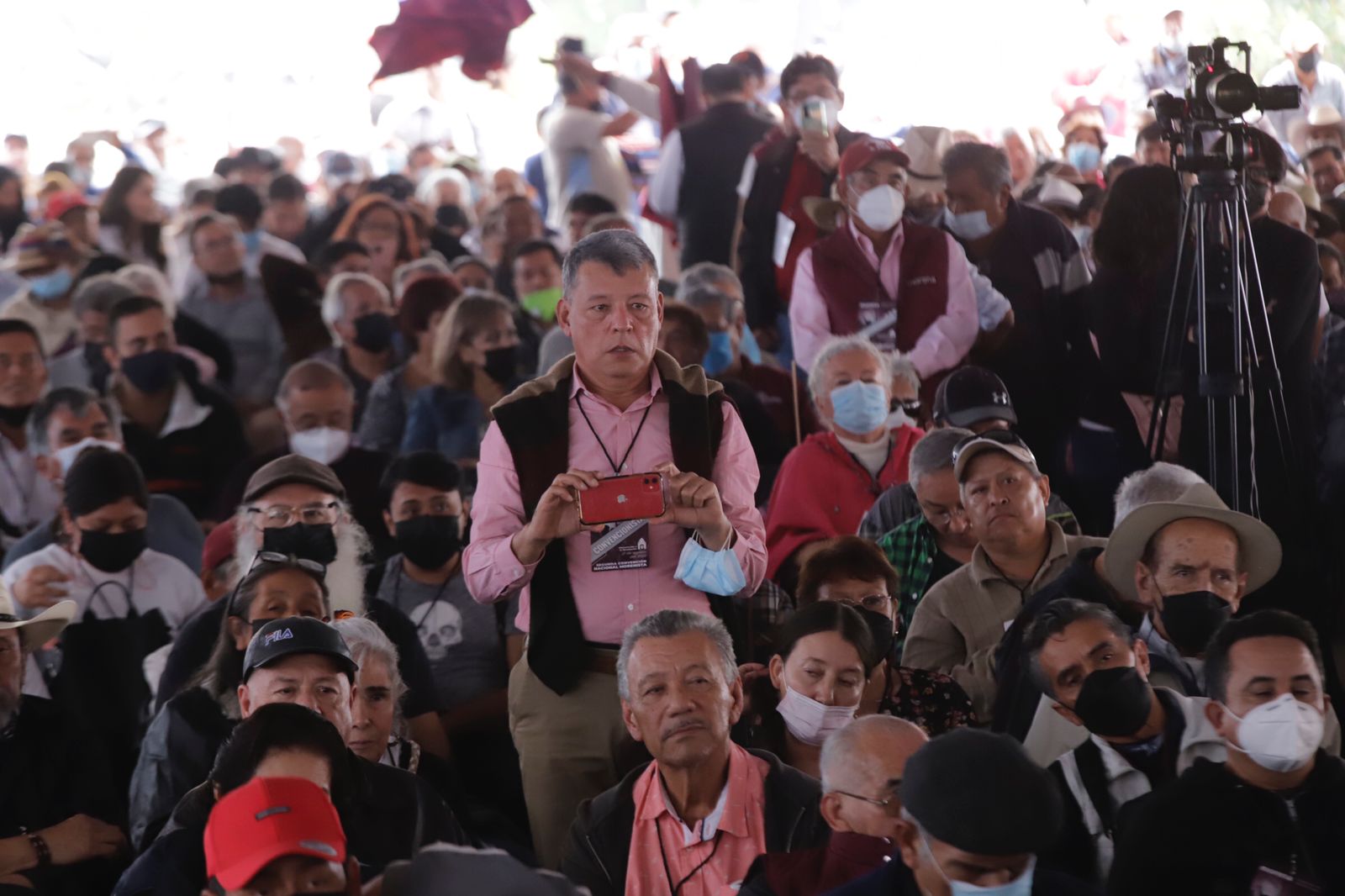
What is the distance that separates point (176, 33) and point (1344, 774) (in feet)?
57.6

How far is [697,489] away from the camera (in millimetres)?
3998

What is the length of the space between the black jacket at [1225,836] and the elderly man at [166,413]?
15.1ft

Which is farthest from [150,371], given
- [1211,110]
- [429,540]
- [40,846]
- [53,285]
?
[1211,110]

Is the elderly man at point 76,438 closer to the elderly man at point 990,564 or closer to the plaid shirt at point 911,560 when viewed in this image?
the plaid shirt at point 911,560

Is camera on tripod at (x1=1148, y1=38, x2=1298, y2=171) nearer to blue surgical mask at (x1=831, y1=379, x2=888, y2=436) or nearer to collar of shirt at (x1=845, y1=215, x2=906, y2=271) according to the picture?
blue surgical mask at (x1=831, y1=379, x2=888, y2=436)

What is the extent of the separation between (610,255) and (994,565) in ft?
5.19

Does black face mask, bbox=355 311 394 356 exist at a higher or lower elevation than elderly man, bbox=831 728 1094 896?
higher

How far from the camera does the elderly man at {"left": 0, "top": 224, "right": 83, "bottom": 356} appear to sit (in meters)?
9.21

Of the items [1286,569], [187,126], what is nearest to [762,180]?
[1286,569]

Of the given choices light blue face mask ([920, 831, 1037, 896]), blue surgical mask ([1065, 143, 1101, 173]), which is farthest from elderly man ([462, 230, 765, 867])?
blue surgical mask ([1065, 143, 1101, 173])

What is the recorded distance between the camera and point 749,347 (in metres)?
7.48

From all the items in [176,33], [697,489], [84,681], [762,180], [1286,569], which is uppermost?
[176,33]

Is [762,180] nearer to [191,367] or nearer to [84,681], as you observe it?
[191,367]

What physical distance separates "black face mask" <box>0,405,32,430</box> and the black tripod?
Answer: 14.1 ft
